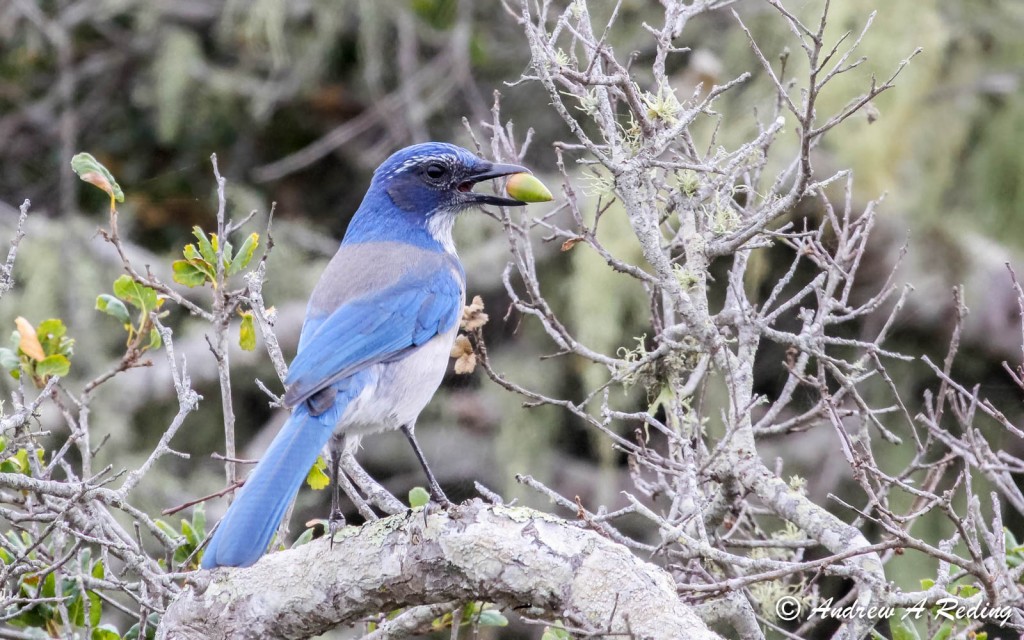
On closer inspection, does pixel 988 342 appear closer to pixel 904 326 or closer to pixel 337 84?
pixel 904 326

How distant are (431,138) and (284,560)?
5.09 metres

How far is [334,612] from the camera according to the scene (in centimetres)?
303

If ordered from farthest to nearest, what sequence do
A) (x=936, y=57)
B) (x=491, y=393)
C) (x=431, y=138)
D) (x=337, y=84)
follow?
(x=337, y=84)
(x=431, y=138)
(x=491, y=393)
(x=936, y=57)

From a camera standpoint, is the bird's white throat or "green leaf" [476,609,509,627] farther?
the bird's white throat

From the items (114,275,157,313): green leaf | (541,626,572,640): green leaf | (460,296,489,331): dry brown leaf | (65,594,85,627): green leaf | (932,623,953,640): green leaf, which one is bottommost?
(65,594,85,627): green leaf

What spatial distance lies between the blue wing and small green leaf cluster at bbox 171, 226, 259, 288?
40 centimetres

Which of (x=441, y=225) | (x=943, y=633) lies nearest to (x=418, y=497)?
(x=943, y=633)

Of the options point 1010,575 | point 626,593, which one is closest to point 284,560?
point 626,593

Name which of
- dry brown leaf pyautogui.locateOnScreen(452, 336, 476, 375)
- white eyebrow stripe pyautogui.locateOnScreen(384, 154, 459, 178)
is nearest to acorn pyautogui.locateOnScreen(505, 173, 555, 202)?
dry brown leaf pyautogui.locateOnScreen(452, 336, 476, 375)

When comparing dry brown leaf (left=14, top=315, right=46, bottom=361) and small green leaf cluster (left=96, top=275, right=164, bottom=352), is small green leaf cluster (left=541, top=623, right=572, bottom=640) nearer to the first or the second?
small green leaf cluster (left=96, top=275, right=164, bottom=352)

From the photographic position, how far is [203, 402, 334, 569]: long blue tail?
2.98 meters

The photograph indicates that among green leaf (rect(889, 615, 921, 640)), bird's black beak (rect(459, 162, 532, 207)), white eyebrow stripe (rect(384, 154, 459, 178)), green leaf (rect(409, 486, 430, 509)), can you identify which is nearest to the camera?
green leaf (rect(889, 615, 921, 640))
